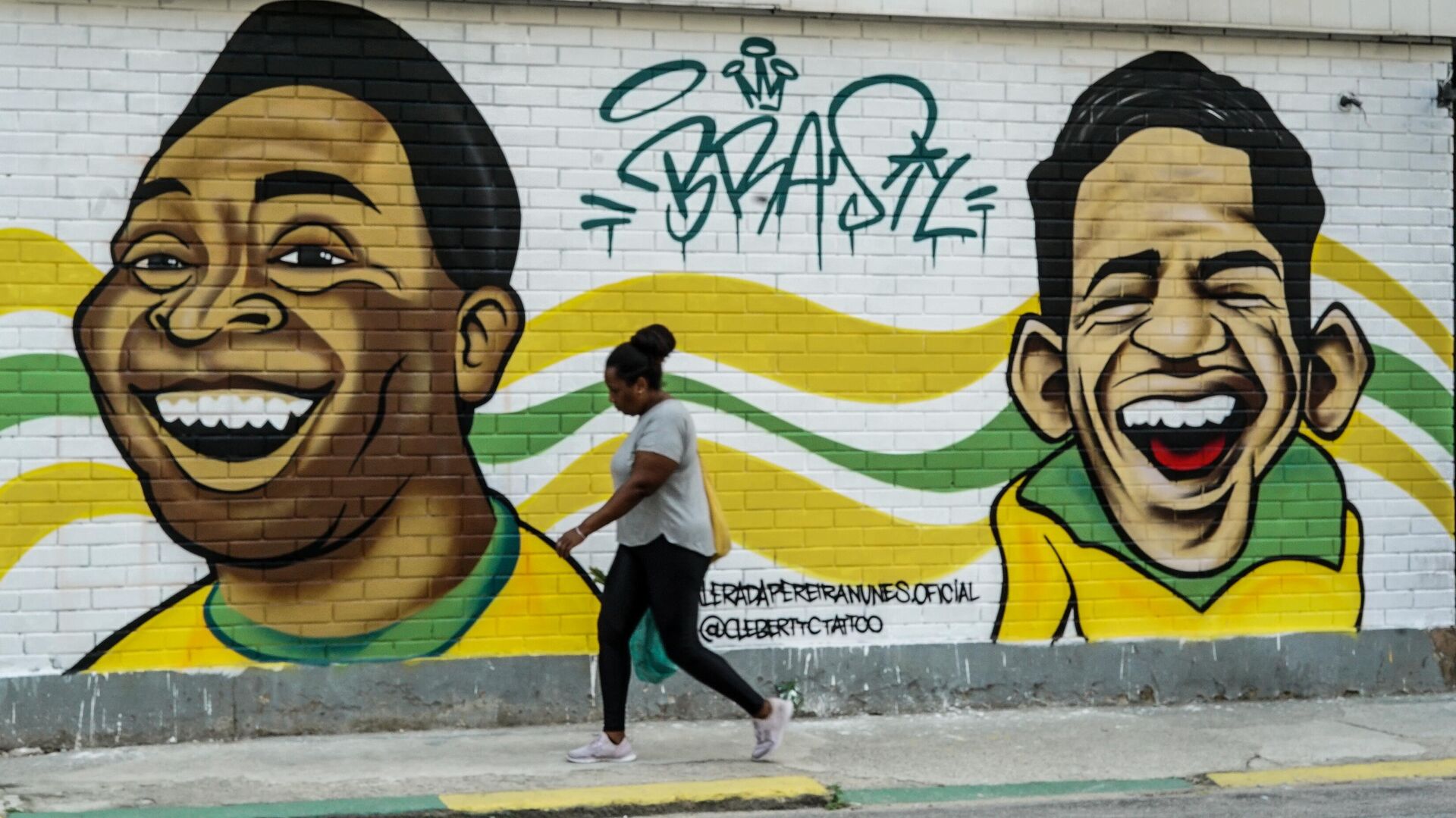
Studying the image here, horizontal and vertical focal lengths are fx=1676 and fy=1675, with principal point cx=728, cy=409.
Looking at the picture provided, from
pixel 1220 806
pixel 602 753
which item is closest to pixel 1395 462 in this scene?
pixel 1220 806

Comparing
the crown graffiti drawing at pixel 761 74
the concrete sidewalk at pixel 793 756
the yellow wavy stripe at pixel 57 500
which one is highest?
the crown graffiti drawing at pixel 761 74

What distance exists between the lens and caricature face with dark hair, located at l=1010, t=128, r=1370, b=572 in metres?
8.33

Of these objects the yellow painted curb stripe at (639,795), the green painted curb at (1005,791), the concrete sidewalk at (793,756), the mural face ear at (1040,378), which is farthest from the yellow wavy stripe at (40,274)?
the mural face ear at (1040,378)

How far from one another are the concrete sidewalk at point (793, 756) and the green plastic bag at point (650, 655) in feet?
1.23

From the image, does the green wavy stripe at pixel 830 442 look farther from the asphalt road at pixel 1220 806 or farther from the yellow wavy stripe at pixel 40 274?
the asphalt road at pixel 1220 806

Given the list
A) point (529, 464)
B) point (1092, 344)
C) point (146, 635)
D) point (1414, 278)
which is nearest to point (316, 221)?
point (529, 464)

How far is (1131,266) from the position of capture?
8.38 meters

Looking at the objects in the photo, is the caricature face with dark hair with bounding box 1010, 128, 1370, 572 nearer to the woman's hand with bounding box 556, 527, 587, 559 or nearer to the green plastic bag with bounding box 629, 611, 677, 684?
the green plastic bag with bounding box 629, 611, 677, 684

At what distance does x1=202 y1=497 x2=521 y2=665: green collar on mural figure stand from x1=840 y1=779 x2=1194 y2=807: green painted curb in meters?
2.03

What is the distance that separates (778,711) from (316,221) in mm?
2978

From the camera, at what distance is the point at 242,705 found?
736cm

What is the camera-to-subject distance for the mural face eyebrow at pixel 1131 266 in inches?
328

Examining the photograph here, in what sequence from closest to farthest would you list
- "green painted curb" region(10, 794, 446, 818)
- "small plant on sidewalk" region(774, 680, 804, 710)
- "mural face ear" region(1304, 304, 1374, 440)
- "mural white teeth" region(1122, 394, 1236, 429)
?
"green painted curb" region(10, 794, 446, 818), "small plant on sidewalk" region(774, 680, 804, 710), "mural white teeth" region(1122, 394, 1236, 429), "mural face ear" region(1304, 304, 1374, 440)

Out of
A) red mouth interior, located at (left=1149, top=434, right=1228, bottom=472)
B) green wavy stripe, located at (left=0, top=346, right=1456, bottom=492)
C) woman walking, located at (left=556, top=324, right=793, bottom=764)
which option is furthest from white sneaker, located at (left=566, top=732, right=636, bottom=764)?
red mouth interior, located at (left=1149, top=434, right=1228, bottom=472)
